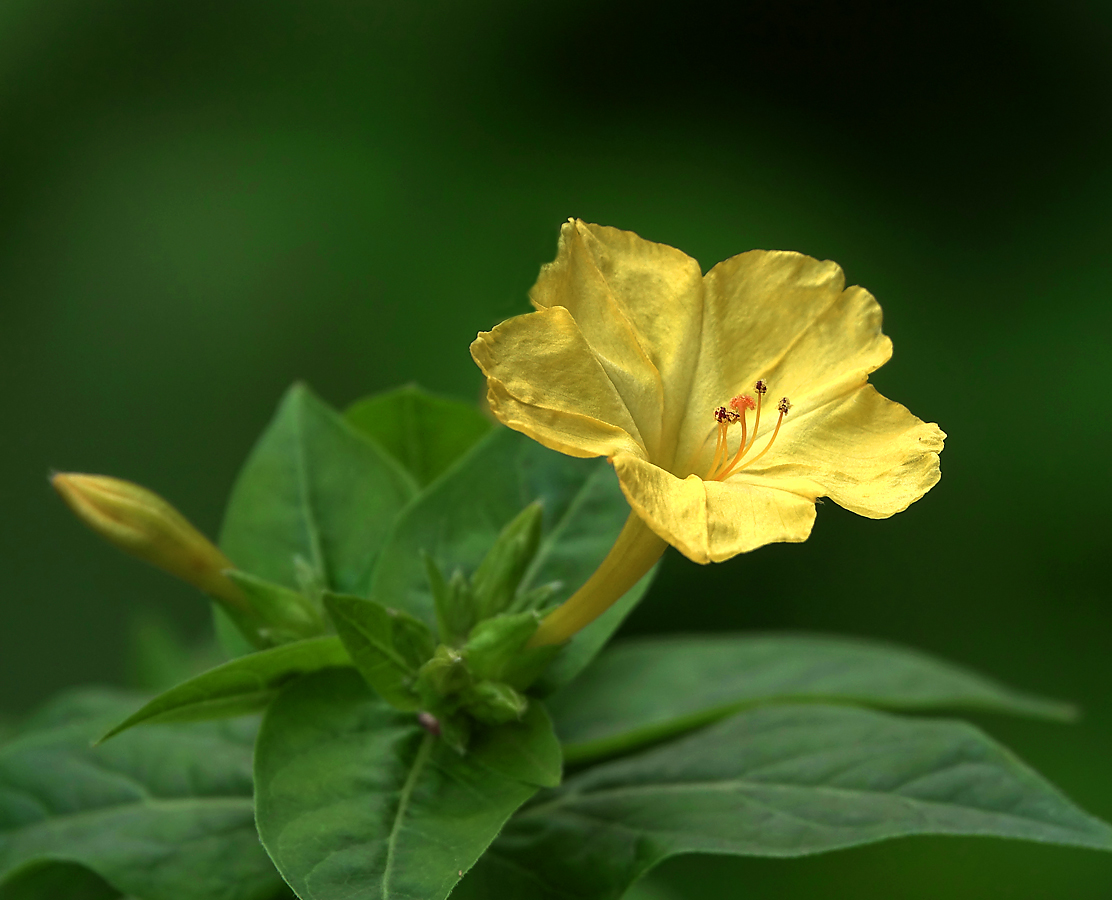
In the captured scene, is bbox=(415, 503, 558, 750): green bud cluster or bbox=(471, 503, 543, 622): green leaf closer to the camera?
bbox=(415, 503, 558, 750): green bud cluster

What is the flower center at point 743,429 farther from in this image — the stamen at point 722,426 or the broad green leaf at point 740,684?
the broad green leaf at point 740,684

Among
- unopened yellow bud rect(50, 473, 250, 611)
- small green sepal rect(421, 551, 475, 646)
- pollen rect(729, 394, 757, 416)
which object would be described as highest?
pollen rect(729, 394, 757, 416)

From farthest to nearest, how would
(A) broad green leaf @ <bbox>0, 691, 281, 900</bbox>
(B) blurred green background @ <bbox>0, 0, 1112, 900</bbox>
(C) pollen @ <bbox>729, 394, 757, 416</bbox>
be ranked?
(B) blurred green background @ <bbox>0, 0, 1112, 900</bbox>, (A) broad green leaf @ <bbox>0, 691, 281, 900</bbox>, (C) pollen @ <bbox>729, 394, 757, 416</bbox>

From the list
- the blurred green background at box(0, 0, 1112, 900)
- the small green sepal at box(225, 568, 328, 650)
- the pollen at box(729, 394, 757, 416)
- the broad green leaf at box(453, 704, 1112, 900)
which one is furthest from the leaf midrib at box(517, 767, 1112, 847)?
the blurred green background at box(0, 0, 1112, 900)

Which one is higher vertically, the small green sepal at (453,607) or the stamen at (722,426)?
the stamen at (722,426)

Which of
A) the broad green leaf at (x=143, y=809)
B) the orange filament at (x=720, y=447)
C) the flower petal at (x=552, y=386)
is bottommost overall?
the broad green leaf at (x=143, y=809)

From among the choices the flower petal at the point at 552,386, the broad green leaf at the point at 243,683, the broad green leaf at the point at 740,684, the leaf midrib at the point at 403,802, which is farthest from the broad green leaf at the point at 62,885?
the flower petal at the point at 552,386

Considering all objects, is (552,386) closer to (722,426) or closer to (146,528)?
(722,426)

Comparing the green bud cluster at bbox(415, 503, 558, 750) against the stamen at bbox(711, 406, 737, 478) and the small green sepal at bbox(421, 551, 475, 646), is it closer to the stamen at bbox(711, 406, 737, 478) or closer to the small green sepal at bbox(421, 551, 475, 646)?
the small green sepal at bbox(421, 551, 475, 646)
